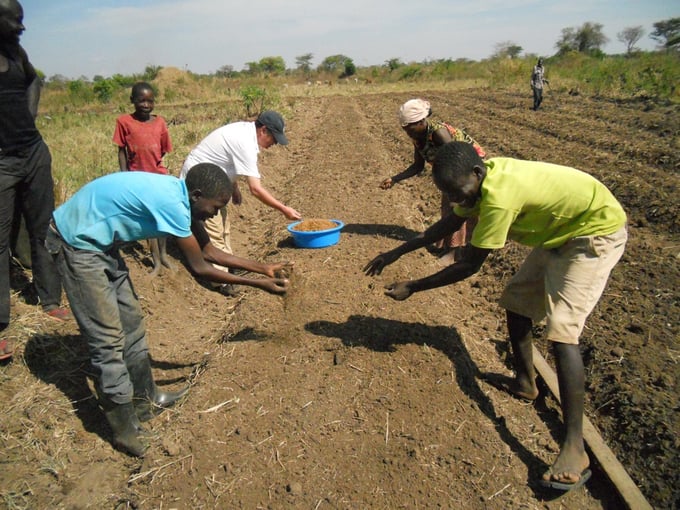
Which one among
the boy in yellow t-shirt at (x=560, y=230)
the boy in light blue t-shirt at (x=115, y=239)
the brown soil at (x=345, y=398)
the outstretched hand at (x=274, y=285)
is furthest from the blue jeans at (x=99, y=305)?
the boy in yellow t-shirt at (x=560, y=230)

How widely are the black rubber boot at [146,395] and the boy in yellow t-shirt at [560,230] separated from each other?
224 centimetres

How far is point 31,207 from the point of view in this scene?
12.6 ft

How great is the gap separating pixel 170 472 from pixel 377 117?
52.4 ft

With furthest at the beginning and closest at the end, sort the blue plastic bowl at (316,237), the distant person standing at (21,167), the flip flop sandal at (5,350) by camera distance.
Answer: the blue plastic bowl at (316,237)
the distant person standing at (21,167)
the flip flop sandal at (5,350)

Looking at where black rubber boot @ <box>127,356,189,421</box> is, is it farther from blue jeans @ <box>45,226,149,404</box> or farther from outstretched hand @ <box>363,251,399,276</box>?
outstretched hand @ <box>363,251,399,276</box>

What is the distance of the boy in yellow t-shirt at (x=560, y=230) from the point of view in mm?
2568

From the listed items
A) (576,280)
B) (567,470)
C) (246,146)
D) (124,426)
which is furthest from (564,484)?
(246,146)

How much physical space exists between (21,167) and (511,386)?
3.94 metres

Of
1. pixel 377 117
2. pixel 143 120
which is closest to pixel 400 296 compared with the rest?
pixel 143 120

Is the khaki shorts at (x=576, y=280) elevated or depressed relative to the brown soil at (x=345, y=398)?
elevated

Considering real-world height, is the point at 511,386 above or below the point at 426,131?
below

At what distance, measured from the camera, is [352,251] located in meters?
5.43

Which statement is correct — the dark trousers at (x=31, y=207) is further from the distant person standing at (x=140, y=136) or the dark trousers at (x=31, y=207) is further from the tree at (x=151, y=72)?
the tree at (x=151, y=72)

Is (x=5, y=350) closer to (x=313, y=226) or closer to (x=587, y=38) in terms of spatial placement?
(x=313, y=226)
